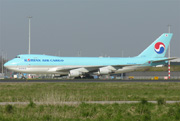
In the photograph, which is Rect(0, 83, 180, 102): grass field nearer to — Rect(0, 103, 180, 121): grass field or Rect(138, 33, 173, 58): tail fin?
Rect(0, 103, 180, 121): grass field

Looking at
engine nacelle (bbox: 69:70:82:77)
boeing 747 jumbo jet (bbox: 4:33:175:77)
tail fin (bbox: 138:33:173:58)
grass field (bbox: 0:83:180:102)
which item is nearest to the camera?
grass field (bbox: 0:83:180:102)

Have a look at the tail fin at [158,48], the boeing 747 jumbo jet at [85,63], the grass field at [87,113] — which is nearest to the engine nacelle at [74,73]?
the boeing 747 jumbo jet at [85,63]

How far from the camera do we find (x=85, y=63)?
7119 cm

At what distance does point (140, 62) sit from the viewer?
242 ft

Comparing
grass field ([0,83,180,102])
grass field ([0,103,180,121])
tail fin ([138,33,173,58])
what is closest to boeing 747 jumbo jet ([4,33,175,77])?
tail fin ([138,33,173,58])

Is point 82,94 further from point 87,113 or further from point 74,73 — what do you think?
point 74,73

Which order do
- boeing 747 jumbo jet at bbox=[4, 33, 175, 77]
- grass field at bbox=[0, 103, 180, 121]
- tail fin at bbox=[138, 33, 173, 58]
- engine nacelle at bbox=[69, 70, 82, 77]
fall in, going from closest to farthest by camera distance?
grass field at bbox=[0, 103, 180, 121] < boeing 747 jumbo jet at bbox=[4, 33, 175, 77] < engine nacelle at bbox=[69, 70, 82, 77] < tail fin at bbox=[138, 33, 173, 58]

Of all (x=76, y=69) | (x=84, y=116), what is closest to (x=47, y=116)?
(x=84, y=116)

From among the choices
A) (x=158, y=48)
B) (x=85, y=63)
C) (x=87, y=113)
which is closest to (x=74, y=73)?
(x=85, y=63)

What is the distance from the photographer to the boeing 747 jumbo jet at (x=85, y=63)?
6712 cm

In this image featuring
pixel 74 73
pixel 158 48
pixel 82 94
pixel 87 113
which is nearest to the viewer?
pixel 87 113

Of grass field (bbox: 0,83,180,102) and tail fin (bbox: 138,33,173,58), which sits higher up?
tail fin (bbox: 138,33,173,58)

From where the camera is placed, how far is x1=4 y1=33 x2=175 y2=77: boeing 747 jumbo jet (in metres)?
67.1

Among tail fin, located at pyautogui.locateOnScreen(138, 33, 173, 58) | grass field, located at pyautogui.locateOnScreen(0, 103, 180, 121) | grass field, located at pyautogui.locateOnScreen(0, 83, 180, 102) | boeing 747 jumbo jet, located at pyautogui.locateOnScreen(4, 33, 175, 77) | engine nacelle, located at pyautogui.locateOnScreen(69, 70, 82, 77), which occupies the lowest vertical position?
grass field, located at pyautogui.locateOnScreen(0, 103, 180, 121)
